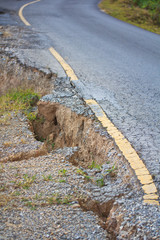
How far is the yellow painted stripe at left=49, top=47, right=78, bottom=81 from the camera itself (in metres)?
4.44

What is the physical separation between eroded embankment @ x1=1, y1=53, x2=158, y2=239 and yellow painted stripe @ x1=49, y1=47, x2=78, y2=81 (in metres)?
0.24

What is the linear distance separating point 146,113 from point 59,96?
124 centimetres


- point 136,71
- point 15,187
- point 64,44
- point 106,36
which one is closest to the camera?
point 15,187

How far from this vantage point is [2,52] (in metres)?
5.32

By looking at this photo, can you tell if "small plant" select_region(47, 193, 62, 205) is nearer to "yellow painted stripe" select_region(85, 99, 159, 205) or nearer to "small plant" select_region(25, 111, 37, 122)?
"yellow painted stripe" select_region(85, 99, 159, 205)

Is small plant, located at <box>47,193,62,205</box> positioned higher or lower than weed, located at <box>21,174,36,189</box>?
higher

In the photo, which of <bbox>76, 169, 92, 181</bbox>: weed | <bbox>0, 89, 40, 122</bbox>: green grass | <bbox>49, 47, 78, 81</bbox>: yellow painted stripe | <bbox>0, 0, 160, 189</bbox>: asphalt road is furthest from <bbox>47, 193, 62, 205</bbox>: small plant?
<bbox>49, 47, 78, 81</bbox>: yellow painted stripe

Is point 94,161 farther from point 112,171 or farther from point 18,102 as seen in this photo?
point 18,102

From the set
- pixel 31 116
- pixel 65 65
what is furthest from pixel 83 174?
pixel 65 65

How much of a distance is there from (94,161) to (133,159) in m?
0.60

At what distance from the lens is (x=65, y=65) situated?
16.2 ft

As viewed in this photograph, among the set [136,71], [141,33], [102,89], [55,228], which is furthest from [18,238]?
[141,33]

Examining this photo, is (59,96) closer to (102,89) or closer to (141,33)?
(102,89)

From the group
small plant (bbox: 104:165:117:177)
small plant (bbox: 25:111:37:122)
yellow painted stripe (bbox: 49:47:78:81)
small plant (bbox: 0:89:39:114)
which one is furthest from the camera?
yellow painted stripe (bbox: 49:47:78:81)
